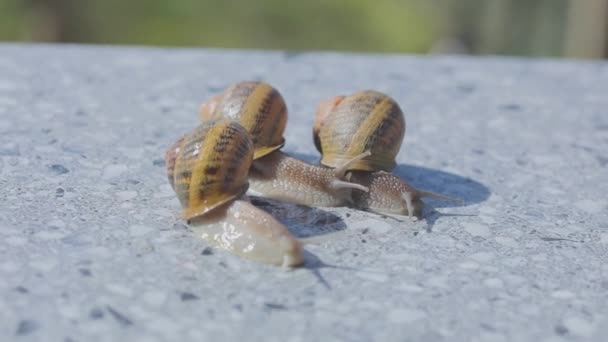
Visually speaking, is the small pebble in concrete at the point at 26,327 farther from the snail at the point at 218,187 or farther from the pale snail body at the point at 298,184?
the pale snail body at the point at 298,184

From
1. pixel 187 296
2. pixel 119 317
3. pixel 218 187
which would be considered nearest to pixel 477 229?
pixel 218 187

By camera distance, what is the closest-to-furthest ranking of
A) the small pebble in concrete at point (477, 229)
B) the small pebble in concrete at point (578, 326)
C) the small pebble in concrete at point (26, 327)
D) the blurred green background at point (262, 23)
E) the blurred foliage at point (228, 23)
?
the small pebble in concrete at point (26, 327) < the small pebble in concrete at point (578, 326) < the small pebble in concrete at point (477, 229) < the blurred green background at point (262, 23) < the blurred foliage at point (228, 23)

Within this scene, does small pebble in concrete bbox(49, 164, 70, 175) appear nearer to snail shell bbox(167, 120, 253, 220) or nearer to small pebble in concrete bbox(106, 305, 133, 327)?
snail shell bbox(167, 120, 253, 220)

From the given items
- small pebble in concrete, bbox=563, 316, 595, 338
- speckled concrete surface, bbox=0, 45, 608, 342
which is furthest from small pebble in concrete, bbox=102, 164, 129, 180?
small pebble in concrete, bbox=563, 316, 595, 338

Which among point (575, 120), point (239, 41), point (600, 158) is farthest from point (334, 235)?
point (239, 41)

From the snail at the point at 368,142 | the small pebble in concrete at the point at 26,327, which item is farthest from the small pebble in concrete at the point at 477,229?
the small pebble in concrete at the point at 26,327

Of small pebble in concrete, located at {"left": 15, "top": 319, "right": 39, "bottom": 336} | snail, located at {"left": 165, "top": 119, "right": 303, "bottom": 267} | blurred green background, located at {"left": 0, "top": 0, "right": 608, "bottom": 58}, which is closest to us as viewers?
small pebble in concrete, located at {"left": 15, "top": 319, "right": 39, "bottom": 336}
